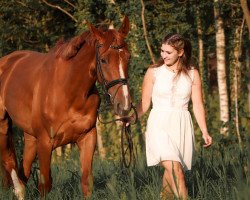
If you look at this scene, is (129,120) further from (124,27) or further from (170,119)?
(124,27)

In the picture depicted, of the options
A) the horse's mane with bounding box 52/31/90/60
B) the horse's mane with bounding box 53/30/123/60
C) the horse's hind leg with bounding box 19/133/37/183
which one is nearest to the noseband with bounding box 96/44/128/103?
the horse's mane with bounding box 53/30/123/60

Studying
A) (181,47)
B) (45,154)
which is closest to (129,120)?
(181,47)

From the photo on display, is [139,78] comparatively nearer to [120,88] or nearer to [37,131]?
[37,131]

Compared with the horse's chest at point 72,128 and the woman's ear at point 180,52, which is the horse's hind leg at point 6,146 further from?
the woman's ear at point 180,52

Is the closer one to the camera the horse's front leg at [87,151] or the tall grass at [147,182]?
the tall grass at [147,182]

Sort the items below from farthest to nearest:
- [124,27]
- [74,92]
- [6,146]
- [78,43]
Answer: [6,146] → [74,92] → [78,43] → [124,27]

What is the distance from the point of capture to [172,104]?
6.49 metres

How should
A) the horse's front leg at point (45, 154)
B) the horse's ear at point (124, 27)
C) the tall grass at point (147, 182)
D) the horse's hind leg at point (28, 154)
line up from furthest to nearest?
the horse's hind leg at point (28, 154) → the horse's front leg at point (45, 154) → the horse's ear at point (124, 27) → the tall grass at point (147, 182)

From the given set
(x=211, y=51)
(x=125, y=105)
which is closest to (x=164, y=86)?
(x=125, y=105)

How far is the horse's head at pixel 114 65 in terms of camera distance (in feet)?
21.2

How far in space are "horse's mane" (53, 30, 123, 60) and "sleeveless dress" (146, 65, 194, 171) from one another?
1.76 ft

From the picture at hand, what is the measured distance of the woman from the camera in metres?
6.44

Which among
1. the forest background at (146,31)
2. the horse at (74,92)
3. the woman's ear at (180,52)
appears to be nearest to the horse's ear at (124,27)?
the horse at (74,92)

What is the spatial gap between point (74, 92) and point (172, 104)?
124 cm
